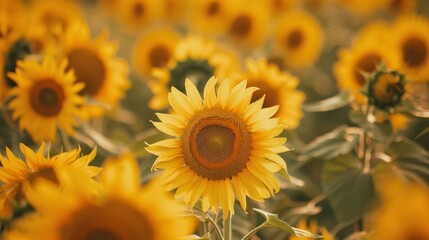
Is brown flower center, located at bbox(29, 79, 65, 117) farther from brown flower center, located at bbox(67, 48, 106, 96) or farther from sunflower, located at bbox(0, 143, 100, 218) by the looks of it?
sunflower, located at bbox(0, 143, 100, 218)

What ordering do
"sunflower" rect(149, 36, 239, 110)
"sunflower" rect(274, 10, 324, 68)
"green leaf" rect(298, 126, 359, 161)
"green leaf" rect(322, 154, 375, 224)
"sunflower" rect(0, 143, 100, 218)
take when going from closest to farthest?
"sunflower" rect(0, 143, 100, 218), "green leaf" rect(322, 154, 375, 224), "green leaf" rect(298, 126, 359, 161), "sunflower" rect(149, 36, 239, 110), "sunflower" rect(274, 10, 324, 68)

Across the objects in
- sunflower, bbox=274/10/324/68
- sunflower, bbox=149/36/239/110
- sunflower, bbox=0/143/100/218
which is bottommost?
sunflower, bbox=0/143/100/218

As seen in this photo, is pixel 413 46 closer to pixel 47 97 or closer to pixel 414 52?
pixel 414 52

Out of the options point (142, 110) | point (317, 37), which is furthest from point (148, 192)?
point (317, 37)

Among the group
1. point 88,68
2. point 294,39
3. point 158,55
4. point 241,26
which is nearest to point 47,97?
point 88,68

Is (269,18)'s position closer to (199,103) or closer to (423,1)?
(423,1)

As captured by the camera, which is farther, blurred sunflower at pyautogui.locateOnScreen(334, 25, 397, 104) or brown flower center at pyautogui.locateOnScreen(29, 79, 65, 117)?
blurred sunflower at pyautogui.locateOnScreen(334, 25, 397, 104)

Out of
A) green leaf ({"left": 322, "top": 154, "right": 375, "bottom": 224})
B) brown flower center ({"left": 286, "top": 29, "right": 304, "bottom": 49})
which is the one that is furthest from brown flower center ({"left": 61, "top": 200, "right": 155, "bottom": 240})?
brown flower center ({"left": 286, "top": 29, "right": 304, "bottom": 49})

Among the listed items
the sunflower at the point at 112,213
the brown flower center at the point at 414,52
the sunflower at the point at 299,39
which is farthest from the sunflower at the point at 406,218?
the sunflower at the point at 299,39
